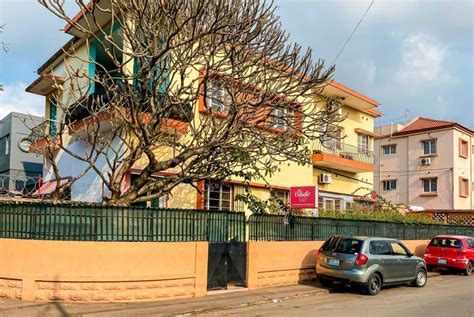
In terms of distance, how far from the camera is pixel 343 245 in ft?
41.4

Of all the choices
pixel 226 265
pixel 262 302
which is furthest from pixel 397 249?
pixel 226 265

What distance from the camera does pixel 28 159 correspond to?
2930 centimetres

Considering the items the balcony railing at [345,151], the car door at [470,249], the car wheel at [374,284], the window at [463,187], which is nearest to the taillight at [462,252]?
the car door at [470,249]

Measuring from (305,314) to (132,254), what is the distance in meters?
4.05

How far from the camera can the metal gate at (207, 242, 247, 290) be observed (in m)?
11.4

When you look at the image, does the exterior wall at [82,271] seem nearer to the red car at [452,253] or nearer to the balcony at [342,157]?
the red car at [452,253]

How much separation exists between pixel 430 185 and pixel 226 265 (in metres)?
29.5

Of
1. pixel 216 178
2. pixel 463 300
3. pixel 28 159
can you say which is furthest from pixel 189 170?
pixel 28 159

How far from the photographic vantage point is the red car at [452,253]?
56.7 feet

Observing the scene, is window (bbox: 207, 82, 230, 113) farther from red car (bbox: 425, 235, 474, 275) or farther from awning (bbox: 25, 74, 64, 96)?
red car (bbox: 425, 235, 474, 275)

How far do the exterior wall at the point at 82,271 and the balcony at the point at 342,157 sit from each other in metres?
12.8

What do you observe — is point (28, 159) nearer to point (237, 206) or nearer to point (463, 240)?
point (237, 206)

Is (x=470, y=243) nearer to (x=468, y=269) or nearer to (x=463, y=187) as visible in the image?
(x=468, y=269)

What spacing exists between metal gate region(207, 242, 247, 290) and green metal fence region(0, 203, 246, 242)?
3.19 ft
